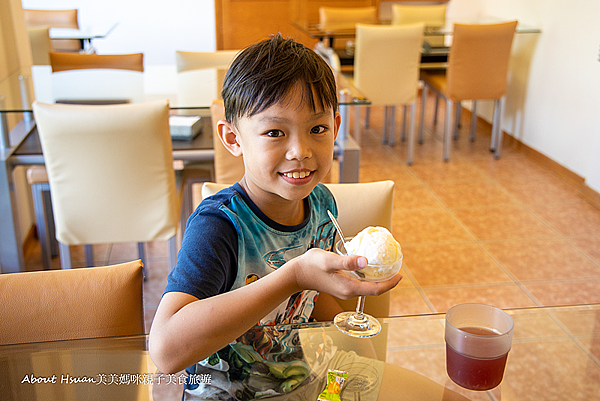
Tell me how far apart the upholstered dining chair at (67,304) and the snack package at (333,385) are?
0.39 m

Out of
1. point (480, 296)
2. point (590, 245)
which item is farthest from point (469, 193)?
point (480, 296)

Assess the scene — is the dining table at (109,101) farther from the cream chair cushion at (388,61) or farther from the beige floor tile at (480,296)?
the cream chair cushion at (388,61)

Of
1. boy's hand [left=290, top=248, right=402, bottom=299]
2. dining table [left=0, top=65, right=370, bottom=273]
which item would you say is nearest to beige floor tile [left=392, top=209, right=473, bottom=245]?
dining table [left=0, top=65, right=370, bottom=273]

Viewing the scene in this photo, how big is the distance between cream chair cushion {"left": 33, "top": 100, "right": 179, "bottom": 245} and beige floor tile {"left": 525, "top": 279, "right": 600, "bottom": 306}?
59.3 inches

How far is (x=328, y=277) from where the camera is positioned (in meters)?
0.74

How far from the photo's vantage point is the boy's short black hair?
86cm

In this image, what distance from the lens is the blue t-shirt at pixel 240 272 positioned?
83 centimetres

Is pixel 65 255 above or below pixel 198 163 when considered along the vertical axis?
below

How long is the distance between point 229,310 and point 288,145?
273mm

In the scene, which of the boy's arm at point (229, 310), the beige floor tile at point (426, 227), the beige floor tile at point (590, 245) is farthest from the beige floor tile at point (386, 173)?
the boy's arm at point (229, 310)

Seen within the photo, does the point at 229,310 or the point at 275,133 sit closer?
the point at 229,310

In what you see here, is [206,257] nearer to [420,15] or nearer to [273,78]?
[273,78]

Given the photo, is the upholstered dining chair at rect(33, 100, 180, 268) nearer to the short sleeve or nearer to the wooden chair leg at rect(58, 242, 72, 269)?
the wooden chair leg at rect(58, 242, 72, 269)

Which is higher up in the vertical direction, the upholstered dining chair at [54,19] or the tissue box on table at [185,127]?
the upholstered dining chair at [54,19]
